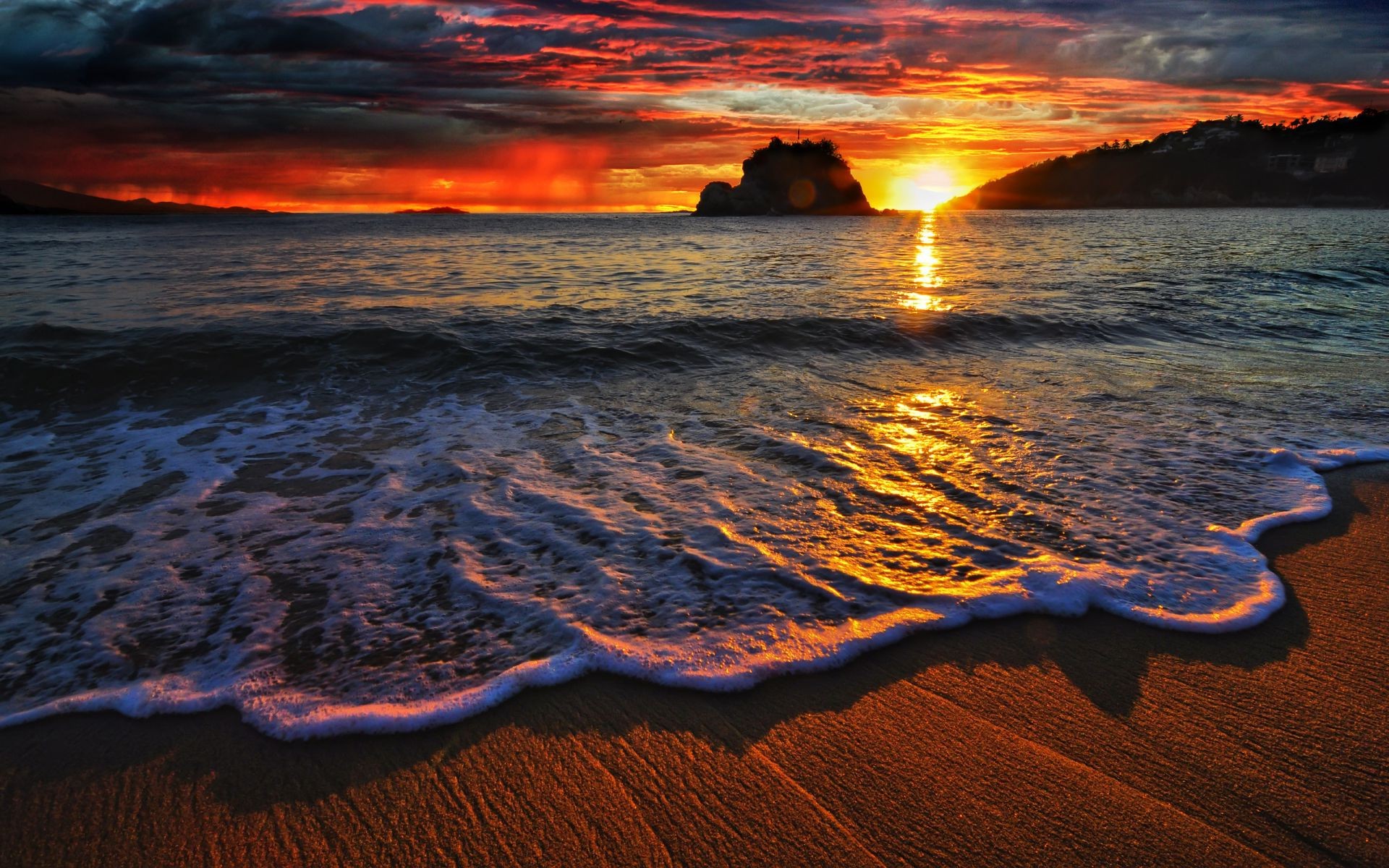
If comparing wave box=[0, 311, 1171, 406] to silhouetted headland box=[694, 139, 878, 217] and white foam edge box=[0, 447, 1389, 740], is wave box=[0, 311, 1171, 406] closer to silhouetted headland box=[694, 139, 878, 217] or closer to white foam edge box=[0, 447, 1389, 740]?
white foam edge box=[0, 447, 1389, 740]

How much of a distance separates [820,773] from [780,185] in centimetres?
13482

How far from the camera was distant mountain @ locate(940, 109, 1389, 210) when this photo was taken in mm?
158875

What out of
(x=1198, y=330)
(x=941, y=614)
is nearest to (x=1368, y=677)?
(x=941, y=614)

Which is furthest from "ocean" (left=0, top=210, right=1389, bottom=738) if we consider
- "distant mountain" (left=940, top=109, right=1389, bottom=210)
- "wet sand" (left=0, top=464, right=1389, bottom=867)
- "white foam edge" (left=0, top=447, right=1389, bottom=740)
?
"distant mountain" (left=940, top=109, right=1389, bottom=210)

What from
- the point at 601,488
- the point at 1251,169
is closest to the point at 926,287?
the point at 601,488

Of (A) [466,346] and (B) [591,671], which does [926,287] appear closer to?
(A) [466,346]

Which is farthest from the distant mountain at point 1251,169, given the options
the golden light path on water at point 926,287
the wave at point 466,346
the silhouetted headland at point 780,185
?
the wave at point 466,346

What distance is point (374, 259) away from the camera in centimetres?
2572

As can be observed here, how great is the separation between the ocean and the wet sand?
0.59ft

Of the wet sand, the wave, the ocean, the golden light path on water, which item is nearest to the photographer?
the wet sand

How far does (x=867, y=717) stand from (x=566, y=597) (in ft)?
5.16

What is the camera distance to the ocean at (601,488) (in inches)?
118

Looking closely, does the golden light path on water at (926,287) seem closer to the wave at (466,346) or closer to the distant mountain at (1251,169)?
the wave at (466,346)

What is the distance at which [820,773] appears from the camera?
2.26 meters
